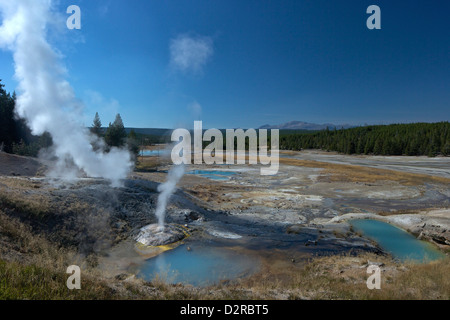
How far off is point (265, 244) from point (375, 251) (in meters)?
5.97

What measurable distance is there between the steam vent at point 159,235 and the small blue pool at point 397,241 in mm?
12252

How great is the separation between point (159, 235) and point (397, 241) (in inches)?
598

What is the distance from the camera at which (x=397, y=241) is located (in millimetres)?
15742

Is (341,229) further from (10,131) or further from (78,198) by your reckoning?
(10,131)

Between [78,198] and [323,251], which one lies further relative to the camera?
[78,198]

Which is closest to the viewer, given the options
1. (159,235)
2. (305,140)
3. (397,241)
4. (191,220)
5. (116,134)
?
(159,235)

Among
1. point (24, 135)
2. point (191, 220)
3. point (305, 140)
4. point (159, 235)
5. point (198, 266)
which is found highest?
point (305, 140)

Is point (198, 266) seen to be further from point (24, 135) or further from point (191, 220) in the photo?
point (24, 135)

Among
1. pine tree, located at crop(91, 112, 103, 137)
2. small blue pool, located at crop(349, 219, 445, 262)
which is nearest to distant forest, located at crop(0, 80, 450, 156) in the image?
pine tree, located at crop(91, 112, 103, 137)

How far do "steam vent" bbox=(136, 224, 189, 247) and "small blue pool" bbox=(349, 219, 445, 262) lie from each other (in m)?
12.3

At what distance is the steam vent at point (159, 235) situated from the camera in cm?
1334

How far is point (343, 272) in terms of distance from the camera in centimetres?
1020

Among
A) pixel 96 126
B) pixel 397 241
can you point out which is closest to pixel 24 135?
pixel 96 126
